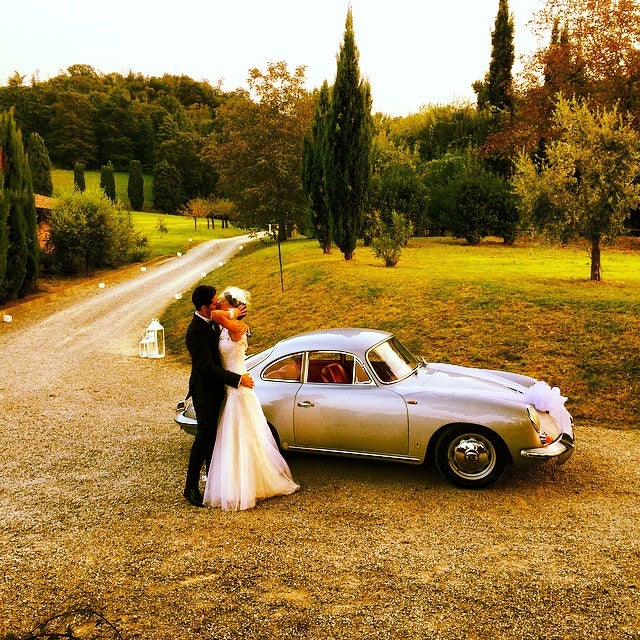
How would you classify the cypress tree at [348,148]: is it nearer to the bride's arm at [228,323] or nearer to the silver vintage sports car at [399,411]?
the silver vintage sports car at [399,411]

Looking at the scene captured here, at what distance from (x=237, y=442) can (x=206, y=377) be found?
67 cm

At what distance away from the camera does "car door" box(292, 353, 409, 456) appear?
18.9 ft

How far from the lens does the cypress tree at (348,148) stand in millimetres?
19719

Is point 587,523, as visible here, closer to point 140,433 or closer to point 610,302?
point 140,433

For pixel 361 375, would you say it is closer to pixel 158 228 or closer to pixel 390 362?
pixel 390 362

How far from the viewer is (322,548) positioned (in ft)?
15.0

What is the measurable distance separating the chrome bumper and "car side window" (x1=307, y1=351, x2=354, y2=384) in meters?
1.89

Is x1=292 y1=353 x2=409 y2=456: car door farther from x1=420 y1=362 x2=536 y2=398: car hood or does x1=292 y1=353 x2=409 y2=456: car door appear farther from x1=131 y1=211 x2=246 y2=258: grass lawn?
x1=131 y1=211 x2=246 y2=258: grass lawn

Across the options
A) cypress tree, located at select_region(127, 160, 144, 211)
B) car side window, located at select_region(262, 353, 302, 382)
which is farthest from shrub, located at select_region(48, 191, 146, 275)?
cypress tree, located at select_region(127, 160, 144, 211)

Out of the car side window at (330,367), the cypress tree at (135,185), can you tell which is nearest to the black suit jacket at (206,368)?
the car side window at (330,367)

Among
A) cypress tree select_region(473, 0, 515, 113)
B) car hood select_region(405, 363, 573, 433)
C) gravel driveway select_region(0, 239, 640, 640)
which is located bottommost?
gravel driveway select_region(0, 239, 640, 640)

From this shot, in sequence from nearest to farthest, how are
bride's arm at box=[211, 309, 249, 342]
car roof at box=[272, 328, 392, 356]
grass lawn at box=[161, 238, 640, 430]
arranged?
1. bride's arm at box=[211, 309, 249, 342]
2. car roof at box=[272, 328, 392, 356]
3. grass lawn at box=[161, 238, 640, 430]

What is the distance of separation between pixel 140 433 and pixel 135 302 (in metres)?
14.6

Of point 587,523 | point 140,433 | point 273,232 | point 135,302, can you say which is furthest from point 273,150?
point 587,523
